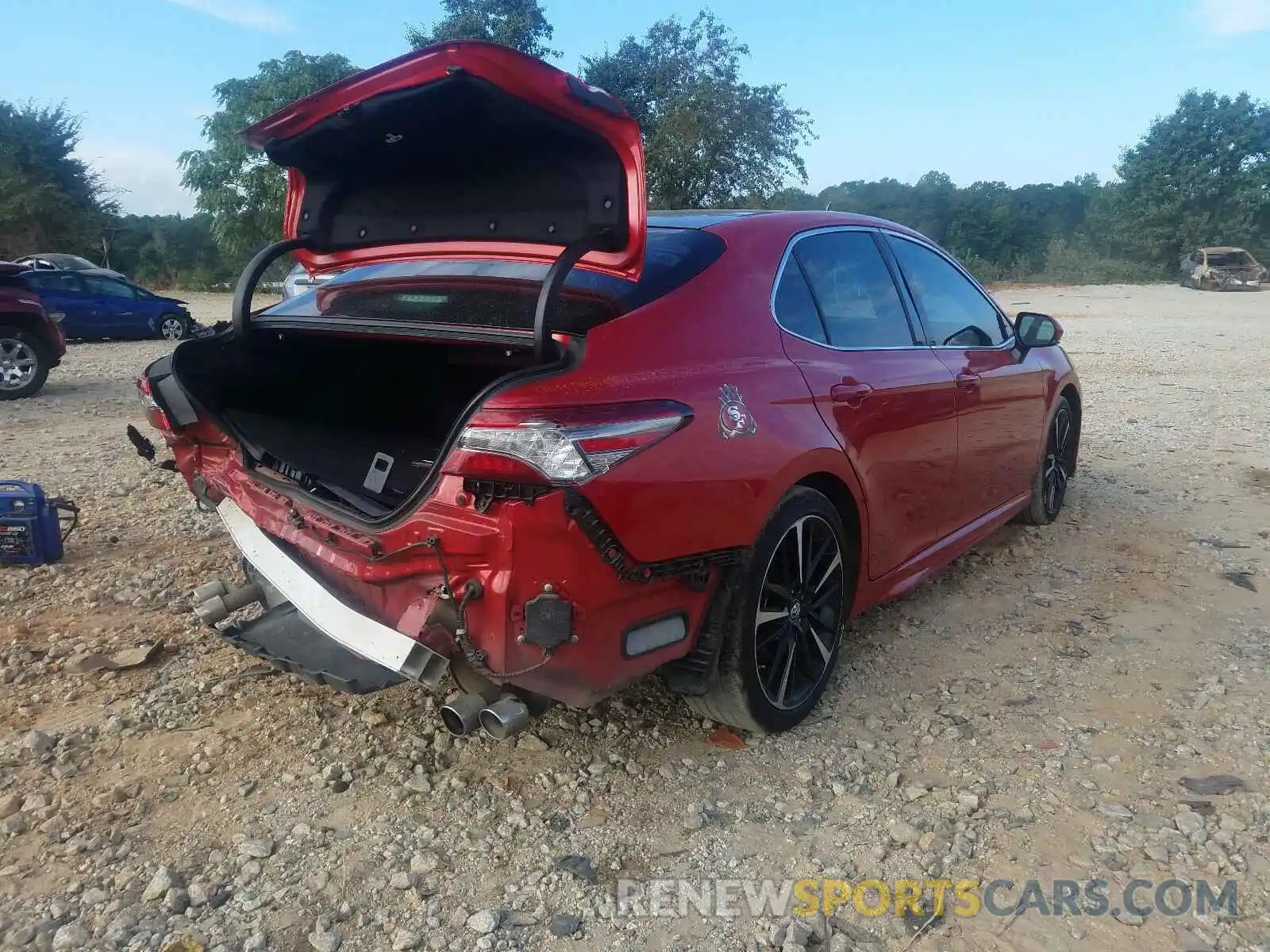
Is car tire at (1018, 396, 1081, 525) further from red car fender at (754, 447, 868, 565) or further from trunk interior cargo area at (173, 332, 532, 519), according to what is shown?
trunk interior cargo area at (173, 332, 532, 519)

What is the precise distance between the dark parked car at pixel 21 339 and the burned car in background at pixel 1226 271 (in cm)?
3541

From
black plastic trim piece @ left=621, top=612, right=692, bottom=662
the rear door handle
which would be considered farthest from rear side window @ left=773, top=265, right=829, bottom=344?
black plastic trim piece @ left=621, top=612, right=692, bottom=662

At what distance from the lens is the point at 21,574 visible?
4457mm

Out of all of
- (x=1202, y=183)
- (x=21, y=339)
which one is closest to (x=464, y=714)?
(x=21, y=339)

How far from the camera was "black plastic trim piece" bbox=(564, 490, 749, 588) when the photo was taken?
2312mm

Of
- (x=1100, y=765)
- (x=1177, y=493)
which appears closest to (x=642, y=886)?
(x=1100, y=765)

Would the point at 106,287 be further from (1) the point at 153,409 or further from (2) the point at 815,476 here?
(2) the point at 815,476

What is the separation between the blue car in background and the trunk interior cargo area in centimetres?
1329

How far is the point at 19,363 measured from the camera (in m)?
10.0

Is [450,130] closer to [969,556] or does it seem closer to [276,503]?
[276,503]

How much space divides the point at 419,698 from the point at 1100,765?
222cm

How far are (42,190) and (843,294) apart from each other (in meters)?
37.3

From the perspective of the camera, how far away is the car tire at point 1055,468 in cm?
532

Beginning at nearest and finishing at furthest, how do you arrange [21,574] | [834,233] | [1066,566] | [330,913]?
[330,913] < [834,233] < [21,574] < [1066,566]
